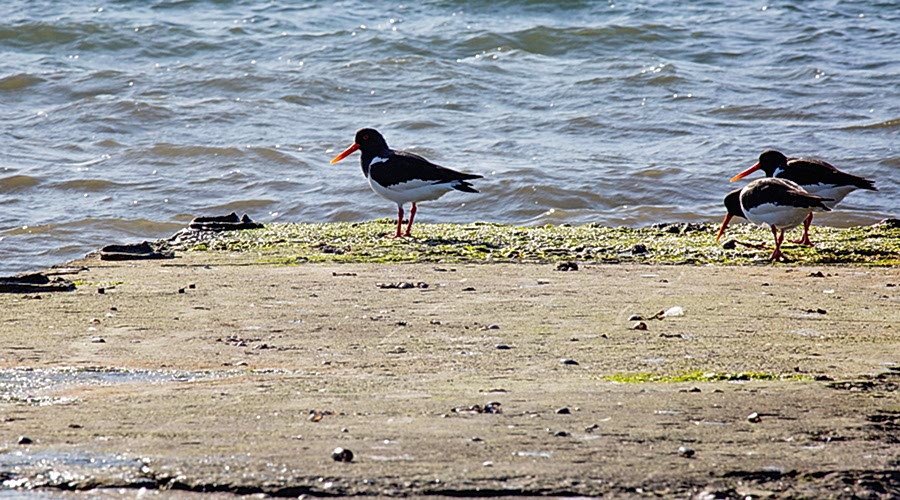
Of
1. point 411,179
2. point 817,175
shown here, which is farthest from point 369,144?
point 817,175

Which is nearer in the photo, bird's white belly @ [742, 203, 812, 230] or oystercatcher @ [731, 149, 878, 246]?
bird's white belly @ [742, 203, 812, 230]

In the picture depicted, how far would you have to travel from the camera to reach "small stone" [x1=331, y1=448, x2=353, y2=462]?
3.10 m

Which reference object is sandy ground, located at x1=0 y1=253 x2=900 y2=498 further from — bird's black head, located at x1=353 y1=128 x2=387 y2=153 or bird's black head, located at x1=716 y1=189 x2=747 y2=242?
bird's black head, located at x1=353 y1=128 x2=387 y2=153

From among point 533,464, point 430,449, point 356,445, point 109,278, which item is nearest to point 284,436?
point 356,445

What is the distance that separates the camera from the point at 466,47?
824 inches

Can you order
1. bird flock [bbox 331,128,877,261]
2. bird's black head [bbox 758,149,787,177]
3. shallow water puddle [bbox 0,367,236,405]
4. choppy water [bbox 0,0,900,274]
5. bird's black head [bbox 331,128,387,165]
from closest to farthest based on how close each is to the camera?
shallow water puddle [bbox 0,367,236,405]
bird flock [bbox 331,128,877,261]
bird's black head [bbox 758,149,787,177]
bird's black head [bbox 331,128,387,165]
choppy water [bbox 0,0,900,274]

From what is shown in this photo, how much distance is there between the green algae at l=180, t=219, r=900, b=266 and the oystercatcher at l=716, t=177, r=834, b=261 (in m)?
0.21

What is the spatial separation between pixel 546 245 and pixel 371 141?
289cm

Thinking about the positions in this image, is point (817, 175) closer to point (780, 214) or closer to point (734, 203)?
point (734, 203)

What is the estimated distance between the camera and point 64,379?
4.12 m

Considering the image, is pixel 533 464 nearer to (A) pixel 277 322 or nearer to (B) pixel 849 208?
(A) pixel 277 322

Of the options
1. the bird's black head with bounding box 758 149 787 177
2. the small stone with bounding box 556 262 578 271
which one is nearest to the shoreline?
the small stone with bounding box 556 262 578 271

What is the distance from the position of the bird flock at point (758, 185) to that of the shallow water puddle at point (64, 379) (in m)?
4.77

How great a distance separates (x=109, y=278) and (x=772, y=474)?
15.7ft
